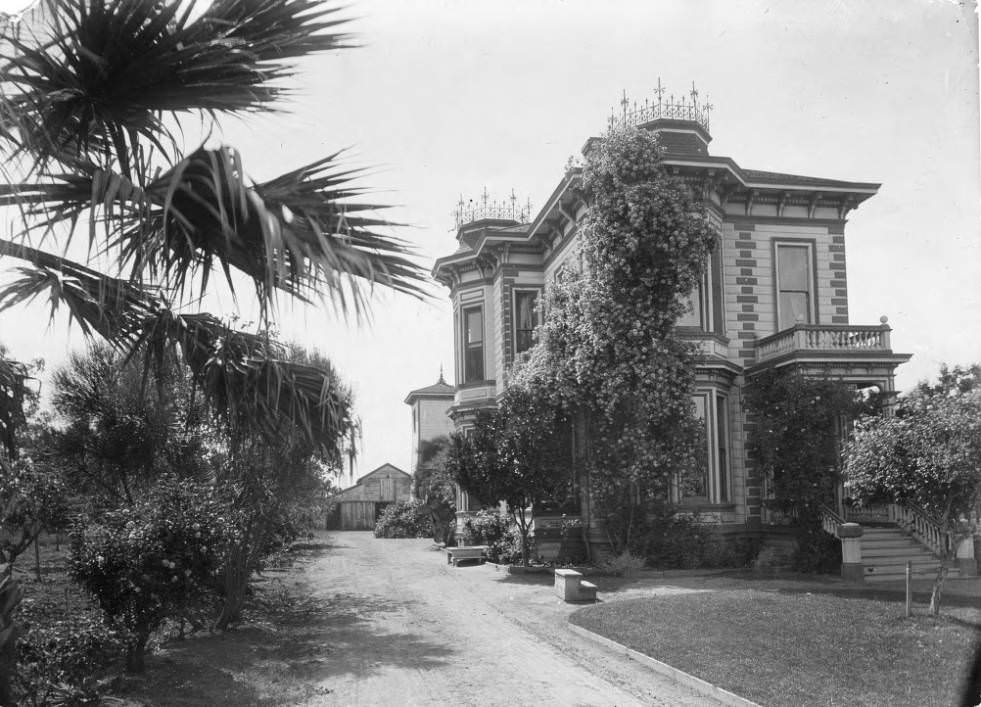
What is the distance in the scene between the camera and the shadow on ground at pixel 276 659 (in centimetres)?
939

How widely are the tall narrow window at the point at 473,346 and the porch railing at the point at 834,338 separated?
36.0 ft

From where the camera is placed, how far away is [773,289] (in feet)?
75.4

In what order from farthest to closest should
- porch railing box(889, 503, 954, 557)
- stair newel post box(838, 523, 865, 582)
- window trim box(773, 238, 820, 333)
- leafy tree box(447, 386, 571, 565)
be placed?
window trim box(773, 238, 820, 333), leafy tree box(447, 386, 571, 565), porch railing box(889, 503, 954, 557), stair newel post box(838, 523, 865, 582)

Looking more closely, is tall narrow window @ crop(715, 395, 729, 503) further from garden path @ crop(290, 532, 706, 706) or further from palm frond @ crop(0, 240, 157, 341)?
palm frond @ crop(0, 240, 157, 341)

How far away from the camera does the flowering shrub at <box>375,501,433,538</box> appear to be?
46.4 meters

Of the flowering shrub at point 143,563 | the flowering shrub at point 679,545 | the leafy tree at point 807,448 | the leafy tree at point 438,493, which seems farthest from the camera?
the leafy tree at point 438,493

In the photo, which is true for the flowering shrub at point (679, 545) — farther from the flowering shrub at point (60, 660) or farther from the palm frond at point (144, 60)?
the palm frond at point (144, 60)

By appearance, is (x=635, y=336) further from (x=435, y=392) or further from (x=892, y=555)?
(x=435, y=392)

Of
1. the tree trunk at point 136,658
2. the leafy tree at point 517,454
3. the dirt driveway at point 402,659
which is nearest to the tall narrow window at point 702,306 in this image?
the leafy tree at point 517,454

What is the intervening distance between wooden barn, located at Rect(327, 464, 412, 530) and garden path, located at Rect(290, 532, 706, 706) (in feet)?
138

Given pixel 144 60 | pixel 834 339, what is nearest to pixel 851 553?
pixel 834 339

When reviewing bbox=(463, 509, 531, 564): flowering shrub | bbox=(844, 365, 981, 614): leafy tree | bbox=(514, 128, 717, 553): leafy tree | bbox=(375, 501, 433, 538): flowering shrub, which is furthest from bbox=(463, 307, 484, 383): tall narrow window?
bbox=(844, 365, 981, 614): leafy tree

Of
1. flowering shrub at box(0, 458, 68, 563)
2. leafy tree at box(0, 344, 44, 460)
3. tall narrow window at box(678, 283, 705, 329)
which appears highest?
tall narrow window at box(678, 283, 705, 329)

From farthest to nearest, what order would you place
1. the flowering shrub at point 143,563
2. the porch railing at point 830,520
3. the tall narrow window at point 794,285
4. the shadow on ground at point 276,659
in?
the tall narrow window at point 794,285, the porch railing at point 830,520, the flowering shrub at point 143,563, the shadow on ground at point 276,659
